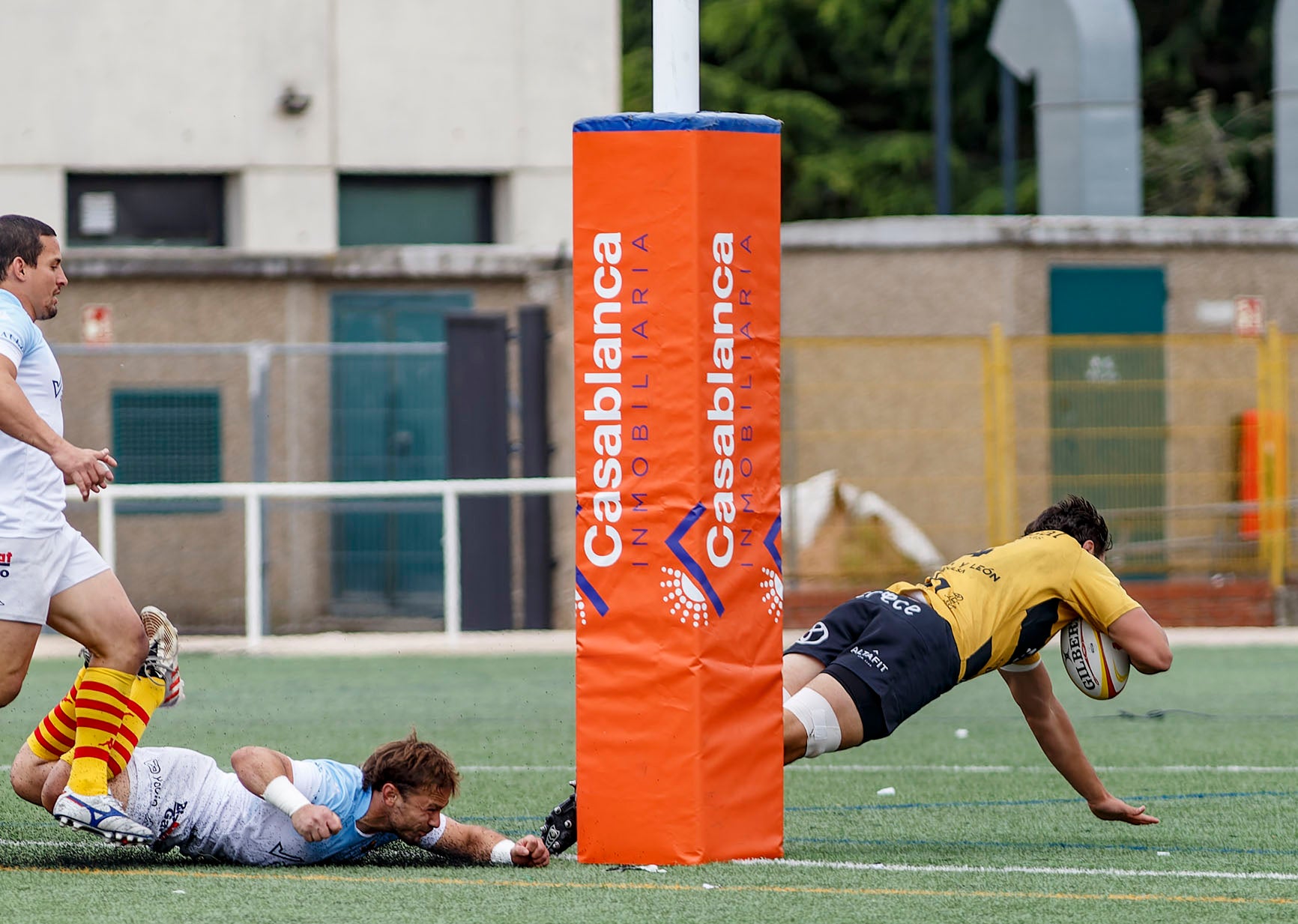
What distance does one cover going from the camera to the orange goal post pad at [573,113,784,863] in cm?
619

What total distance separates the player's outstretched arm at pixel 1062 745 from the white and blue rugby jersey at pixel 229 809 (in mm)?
2001

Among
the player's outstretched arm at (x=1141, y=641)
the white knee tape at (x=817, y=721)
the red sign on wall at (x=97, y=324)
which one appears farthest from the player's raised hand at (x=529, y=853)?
the red sign on wall at (x=97, y=324)

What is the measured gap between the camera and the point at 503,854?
20.8 feet

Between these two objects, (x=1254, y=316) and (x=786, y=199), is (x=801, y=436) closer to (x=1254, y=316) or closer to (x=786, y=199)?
(x=1254, y=316)

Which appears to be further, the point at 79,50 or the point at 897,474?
the point at 79,50

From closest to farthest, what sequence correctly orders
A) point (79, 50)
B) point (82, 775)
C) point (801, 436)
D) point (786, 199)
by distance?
point (82, 775) < point (801, 436) < point (79, 50) < point (786, 199)

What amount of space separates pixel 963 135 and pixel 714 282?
30.0m

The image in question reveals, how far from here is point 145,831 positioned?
20.3 feet

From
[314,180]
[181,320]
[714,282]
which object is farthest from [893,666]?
[314,180]

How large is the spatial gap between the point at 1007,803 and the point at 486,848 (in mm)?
2392

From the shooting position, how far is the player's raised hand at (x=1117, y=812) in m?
7.05

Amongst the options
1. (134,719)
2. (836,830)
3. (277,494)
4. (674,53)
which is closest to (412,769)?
(134,719)

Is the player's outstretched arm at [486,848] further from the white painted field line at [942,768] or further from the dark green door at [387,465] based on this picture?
the dark green door at [387,465]

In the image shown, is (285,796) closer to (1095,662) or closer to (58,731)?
(58,731)
